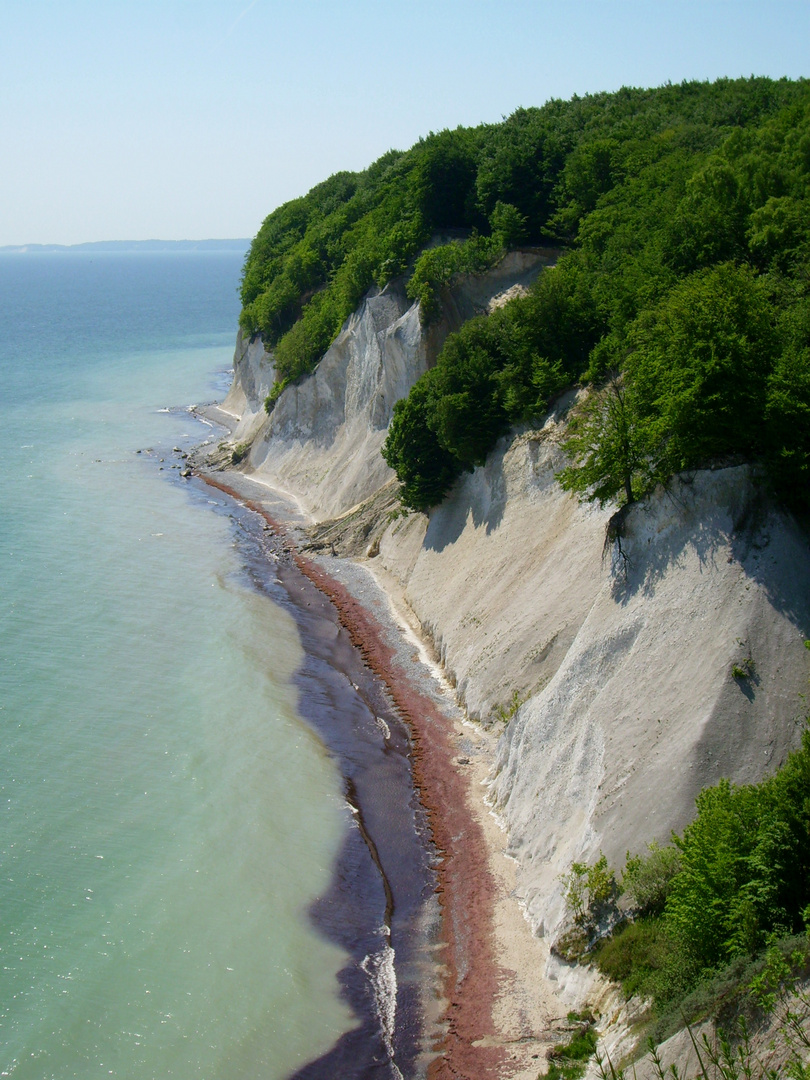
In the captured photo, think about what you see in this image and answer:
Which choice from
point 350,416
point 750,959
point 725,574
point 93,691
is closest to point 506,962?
point 750,959

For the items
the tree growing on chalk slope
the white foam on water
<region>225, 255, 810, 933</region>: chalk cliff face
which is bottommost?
the white foam on water

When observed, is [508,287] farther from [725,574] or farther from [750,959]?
[750,959]

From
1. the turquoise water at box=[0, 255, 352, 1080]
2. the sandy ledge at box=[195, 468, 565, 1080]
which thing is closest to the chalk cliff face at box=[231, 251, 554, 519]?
the turquoise water at box=[0, 255, 352, 1080]

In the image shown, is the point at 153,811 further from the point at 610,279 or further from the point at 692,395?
the point at 610,279

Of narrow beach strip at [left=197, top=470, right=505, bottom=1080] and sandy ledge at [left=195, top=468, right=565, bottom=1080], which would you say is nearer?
sandy ledge at [left=195, top=468, right=565, bottom=1080]

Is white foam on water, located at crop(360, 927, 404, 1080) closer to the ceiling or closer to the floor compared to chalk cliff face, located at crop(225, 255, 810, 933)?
closer to the floor

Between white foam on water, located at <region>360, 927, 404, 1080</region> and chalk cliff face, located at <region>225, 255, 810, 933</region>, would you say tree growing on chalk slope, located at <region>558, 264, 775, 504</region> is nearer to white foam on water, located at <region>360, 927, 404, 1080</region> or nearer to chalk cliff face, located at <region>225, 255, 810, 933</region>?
chalk cliff face, located at <region>225, 255, 810, 933</region>
